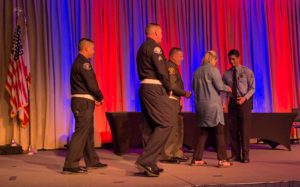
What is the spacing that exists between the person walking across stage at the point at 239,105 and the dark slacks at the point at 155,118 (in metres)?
1.46

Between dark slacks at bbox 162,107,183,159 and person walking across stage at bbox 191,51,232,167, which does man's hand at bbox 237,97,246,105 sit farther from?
dark slacks at bbox 162,107,183,159

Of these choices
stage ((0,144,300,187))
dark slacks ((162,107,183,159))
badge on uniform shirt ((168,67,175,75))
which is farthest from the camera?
dark slacks ((162,107,183,159))

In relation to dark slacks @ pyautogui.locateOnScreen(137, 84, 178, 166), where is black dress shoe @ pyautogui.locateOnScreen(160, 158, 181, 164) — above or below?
below

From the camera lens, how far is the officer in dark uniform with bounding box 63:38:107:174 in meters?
4.38

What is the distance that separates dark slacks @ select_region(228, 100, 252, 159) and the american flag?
3.50 meters

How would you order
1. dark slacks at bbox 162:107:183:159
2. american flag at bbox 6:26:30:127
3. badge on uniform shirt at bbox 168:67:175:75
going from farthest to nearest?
american flag at bbox 6:26:30:127
dark slacks at bbox 162:107:183:159
badge on uniform shirt at bbox 168:67:175:75

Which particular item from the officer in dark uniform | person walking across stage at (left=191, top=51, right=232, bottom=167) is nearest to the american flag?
the officer in dark uniform

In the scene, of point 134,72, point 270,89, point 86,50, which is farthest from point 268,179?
point 270,89

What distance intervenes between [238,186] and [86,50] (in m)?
2.20

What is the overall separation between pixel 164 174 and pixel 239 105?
1.57 meters

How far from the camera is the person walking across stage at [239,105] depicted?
527cm

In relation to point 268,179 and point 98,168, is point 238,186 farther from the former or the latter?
point 98,168

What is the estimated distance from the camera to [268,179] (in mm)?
3844

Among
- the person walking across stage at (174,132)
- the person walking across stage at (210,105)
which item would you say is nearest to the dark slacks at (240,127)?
the person walking across stage at (210,105)
